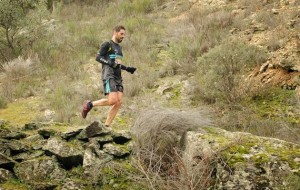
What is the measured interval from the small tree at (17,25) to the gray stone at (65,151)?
850 centimetres

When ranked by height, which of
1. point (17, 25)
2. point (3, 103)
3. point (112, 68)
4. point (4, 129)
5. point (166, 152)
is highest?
point (17, 25)

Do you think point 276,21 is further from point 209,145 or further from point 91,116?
point 209,145

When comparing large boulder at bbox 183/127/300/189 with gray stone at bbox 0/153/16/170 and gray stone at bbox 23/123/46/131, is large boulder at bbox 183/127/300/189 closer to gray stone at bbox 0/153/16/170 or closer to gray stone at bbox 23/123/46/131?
gray stone at bbox 0/153/16/170

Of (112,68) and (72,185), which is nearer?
(72,185)

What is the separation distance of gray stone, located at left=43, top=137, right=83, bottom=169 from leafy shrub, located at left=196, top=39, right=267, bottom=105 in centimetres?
370

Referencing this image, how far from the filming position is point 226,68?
859 centimetres

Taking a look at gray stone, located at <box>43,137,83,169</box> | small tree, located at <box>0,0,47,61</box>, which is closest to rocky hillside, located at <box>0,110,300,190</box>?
gray stone, located at <box>43,137,83,169</box>

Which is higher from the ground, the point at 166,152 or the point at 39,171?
the point at 39,171

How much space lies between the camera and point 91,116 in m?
8.93

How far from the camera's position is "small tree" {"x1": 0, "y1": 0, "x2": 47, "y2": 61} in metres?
13.2

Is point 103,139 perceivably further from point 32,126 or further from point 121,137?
point 32,126

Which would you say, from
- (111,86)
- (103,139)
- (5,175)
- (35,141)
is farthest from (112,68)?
(5,175)

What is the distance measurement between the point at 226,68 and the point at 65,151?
4.45 m

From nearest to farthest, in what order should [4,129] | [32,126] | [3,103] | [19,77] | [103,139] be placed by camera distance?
[103,139] → [4,129] → [32,126] → [3,103] → [19,77]
